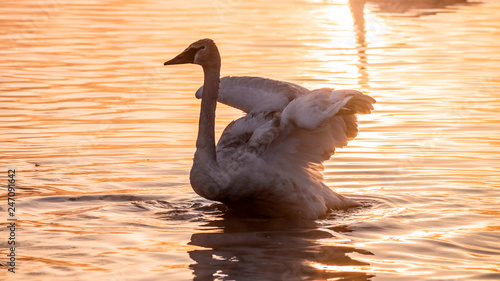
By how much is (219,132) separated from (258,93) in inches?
121

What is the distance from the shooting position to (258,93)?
36.4 feet

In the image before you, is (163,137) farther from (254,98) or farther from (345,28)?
(345,28)

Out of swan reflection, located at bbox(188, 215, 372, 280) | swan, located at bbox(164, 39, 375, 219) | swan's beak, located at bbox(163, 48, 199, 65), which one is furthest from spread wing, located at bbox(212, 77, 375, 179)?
swan's beak, located at bbox(163, 48, 199, 65)

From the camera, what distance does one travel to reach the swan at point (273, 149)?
30.9 ft

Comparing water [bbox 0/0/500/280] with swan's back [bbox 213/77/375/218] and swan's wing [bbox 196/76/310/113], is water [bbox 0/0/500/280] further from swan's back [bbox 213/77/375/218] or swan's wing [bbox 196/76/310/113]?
swan's wing [bbox 196/76/310/113]

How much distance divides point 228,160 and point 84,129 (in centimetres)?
488

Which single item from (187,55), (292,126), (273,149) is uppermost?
(187,55)

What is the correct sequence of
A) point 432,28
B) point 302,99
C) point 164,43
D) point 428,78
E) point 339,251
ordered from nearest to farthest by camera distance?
point 339,251 < point 302,99 < point 428,78 < point 164,43 < point 432,28

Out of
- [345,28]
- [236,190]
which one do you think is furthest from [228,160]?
[345,28]

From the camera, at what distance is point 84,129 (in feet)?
46.7

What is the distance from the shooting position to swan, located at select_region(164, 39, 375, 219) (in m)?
9.43

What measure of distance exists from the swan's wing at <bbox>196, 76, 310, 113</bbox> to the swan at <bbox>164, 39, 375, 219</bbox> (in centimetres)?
1

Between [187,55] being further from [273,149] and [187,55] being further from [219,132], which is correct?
[219,132]

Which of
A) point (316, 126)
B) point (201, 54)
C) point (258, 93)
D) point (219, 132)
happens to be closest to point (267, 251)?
point (316, 126)
